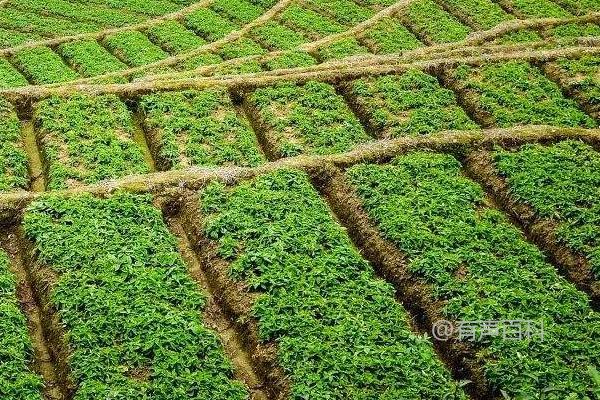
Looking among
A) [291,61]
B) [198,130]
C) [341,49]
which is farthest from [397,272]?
[341,49]

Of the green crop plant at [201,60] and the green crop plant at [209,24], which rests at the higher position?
the green crop plant at [209,24]

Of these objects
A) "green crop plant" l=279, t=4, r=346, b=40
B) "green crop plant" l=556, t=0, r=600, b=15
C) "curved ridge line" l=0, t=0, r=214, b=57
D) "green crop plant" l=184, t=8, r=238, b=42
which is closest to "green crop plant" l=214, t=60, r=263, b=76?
"green crop plant" l=279, t=4, r=346, b=40

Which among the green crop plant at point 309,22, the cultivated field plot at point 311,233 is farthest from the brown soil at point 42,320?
the green crop plant at point 309,22

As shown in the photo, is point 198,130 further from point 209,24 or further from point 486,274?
point 209,24

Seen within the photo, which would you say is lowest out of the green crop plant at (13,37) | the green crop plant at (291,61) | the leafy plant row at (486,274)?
the leafy plant row at (486,274)

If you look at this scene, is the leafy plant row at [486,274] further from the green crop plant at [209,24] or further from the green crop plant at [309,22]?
the green crop plant at [209,24]

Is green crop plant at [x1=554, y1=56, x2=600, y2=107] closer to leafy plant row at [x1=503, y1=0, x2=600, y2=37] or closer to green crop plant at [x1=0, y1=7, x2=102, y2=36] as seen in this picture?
leafy plant row at [x1=503, y1=0, x2=600, y2=37]

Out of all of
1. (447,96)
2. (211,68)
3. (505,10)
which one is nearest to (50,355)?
(447,96)

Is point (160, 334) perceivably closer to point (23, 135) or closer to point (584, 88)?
point (23, 135)
